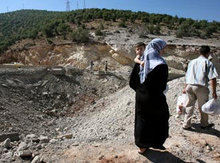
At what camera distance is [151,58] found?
3.76 m

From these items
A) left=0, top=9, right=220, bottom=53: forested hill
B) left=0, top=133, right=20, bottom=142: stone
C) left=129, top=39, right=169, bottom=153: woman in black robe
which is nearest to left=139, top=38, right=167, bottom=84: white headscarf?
left=129, top=39, right=169, bottom=153: woman in black robe

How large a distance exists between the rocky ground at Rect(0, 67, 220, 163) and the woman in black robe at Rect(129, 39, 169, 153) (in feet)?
1.07

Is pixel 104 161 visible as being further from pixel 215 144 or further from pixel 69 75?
pixel 69 75

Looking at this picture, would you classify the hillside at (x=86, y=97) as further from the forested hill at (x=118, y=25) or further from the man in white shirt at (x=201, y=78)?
the man in white shirt at (x=201, y=78)

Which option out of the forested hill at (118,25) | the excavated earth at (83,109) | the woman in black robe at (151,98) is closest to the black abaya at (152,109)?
the woman in black robe at (151,98)

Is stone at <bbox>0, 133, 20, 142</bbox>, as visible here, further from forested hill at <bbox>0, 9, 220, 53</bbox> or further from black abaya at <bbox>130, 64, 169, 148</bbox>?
forested hill at <bbox>0, 9, 220, 53</bbox>

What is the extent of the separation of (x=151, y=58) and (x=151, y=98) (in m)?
0.53

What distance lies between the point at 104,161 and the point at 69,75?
9.26 meters

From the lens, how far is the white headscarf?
3721mm

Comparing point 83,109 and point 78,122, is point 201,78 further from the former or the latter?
point 83,109

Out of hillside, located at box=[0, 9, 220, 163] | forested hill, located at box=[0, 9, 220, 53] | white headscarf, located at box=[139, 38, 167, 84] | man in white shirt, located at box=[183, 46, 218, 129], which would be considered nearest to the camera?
white headscarf, located at box=[139, 38, 167, 84]

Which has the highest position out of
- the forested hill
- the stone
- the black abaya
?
the forested hill

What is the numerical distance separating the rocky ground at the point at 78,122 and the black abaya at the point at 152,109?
1.02ft

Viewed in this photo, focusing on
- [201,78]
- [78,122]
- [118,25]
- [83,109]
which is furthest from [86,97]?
[118,25]
